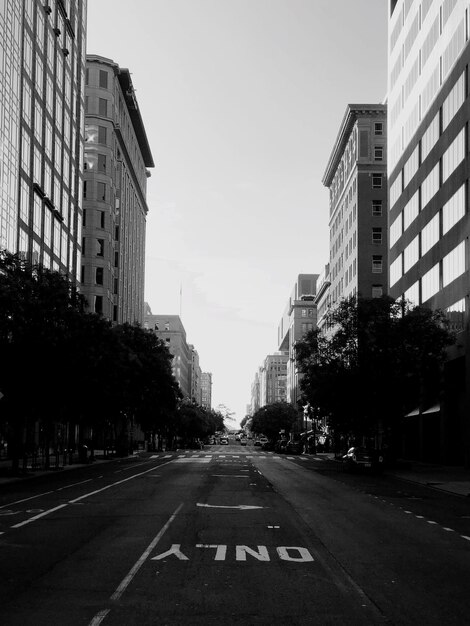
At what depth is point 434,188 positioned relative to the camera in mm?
59531

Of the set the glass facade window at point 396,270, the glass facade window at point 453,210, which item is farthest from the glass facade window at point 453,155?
the glass facade window at point 396,270

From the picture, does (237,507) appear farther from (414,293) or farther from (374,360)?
(414,293)

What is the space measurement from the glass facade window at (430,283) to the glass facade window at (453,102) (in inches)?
386

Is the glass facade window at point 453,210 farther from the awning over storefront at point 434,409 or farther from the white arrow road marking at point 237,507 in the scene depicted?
the white arrow road marking at point 237,507

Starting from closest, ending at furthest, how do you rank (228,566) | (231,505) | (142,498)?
1. (228,566)
2. (231,505)
3. (142,498)

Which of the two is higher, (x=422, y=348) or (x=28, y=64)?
(x=28, y=64)

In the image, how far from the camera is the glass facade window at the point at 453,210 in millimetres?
52000

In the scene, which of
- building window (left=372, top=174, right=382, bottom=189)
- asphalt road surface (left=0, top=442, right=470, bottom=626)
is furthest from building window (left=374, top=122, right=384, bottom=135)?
asphalt road surface (left=0, top=442, right=470, bottom=626)

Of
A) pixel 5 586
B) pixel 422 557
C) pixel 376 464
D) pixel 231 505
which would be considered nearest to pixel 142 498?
pixel 231 505

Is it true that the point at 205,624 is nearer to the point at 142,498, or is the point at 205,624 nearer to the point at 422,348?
the point at 142,498

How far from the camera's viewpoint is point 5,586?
11336 millimetres

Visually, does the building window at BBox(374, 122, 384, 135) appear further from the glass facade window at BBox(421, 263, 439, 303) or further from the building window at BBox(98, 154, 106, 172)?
the glass facade window at BBox(421, 263, 439, 303)

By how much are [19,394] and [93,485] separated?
9.11 metres

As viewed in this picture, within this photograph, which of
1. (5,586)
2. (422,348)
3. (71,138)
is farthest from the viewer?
(71,138)
